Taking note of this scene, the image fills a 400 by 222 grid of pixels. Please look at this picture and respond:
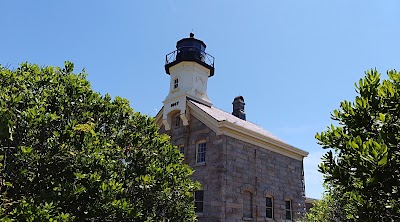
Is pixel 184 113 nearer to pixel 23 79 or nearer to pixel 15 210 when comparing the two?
A: pixel 23 79

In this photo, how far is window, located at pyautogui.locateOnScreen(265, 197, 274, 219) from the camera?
19356mm

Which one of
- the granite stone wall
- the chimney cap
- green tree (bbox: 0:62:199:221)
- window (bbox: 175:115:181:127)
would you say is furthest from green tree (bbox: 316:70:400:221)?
the chimney cap

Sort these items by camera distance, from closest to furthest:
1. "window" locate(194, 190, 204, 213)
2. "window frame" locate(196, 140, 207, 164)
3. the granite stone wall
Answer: the granite stone wall, "window" locate(194, 190, 204, 213), "window frame" locate(196, 140, 207, 164)

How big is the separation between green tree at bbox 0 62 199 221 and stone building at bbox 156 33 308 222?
20.3 feet

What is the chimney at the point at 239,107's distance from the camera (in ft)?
81.1

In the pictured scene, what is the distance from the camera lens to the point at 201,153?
18.9 metres

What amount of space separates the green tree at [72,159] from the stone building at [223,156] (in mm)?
6203

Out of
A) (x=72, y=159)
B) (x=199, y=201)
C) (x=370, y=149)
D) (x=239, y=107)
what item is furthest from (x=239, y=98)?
(x=370, y=149)

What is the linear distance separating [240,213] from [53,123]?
11842mm

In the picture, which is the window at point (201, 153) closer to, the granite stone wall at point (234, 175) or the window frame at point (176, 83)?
the granite stone wall at point (234, 175)

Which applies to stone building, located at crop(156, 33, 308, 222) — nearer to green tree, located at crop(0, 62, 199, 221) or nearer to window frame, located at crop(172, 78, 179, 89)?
window frame, located at crop(172, 78, 179, 89)

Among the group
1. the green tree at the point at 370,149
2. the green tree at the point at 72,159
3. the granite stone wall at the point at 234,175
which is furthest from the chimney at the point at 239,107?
the green tree at the point at 370,149

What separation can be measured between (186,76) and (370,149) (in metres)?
17.7

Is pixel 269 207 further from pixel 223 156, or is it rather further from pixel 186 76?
pixel 186 76
